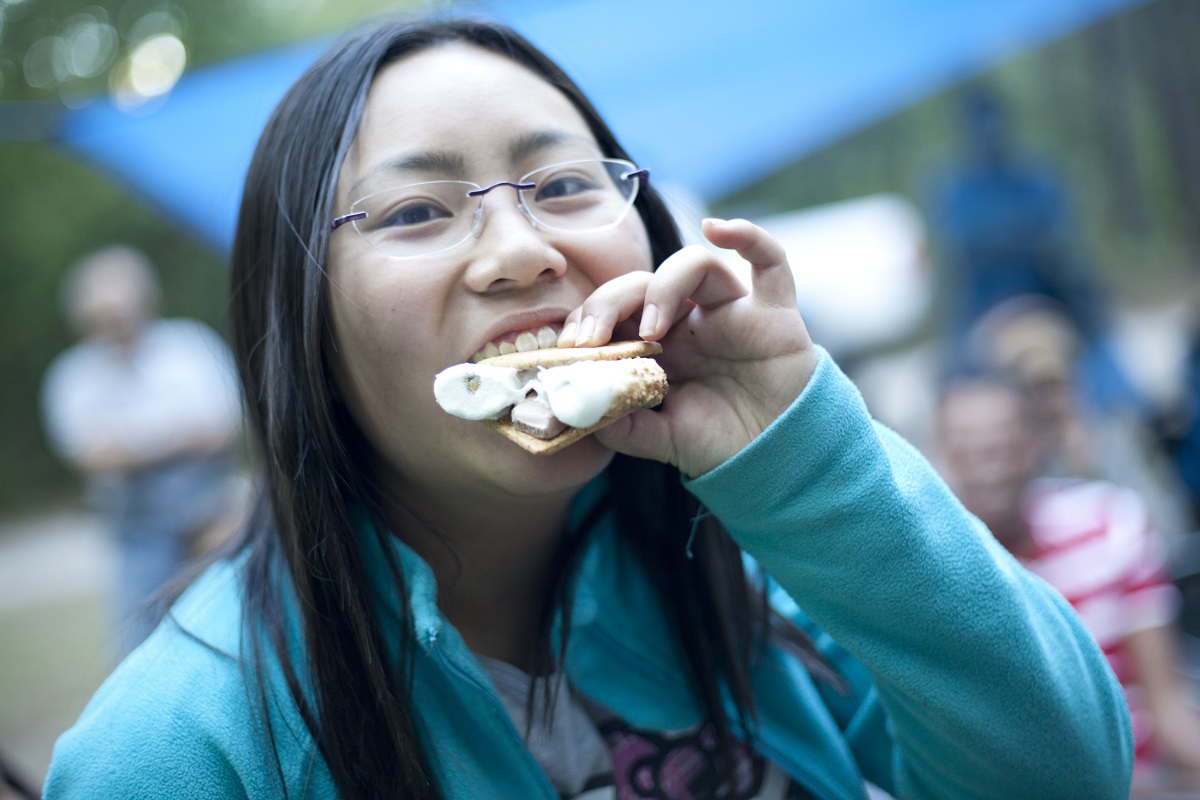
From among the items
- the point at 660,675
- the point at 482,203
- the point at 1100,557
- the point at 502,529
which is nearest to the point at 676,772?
the point at 660,675

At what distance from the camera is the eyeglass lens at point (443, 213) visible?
1.52 metres

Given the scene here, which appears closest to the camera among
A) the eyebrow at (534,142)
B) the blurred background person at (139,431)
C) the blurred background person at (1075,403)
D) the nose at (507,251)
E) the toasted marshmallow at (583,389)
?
the toasted marshmallow at (583,389)

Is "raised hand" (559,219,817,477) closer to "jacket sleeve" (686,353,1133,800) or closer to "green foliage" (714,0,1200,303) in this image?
"jacket sleeve" (686,353,1133,800)

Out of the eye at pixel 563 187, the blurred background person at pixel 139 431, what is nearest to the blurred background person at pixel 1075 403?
the eye at pixel 563 187

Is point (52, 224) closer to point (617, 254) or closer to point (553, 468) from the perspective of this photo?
point (617, 254)

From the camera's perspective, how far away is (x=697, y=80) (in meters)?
5.59

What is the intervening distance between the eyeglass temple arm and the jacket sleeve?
0.66m

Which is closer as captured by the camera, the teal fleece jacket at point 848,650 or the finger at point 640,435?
the teal fleece jacket at point 848,650

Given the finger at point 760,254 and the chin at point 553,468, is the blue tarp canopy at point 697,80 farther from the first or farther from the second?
the chin at point 553,468

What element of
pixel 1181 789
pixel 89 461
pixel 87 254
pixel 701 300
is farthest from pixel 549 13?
pixel 87 254

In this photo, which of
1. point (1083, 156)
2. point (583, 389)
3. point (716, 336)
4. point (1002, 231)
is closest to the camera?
point (583, 389)

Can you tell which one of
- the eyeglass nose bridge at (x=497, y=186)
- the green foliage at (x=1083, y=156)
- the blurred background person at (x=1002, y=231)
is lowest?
the green foliage at (x=1083, y=156)

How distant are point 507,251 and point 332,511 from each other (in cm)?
50

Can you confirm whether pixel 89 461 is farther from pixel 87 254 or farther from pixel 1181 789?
pixel 87 254
